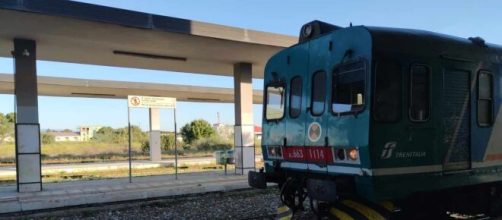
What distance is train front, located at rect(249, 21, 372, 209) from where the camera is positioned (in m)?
5.89

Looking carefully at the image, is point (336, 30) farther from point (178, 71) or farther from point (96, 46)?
point (178, 71)

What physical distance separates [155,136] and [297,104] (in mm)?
26539

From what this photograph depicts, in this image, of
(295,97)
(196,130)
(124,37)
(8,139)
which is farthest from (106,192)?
(8,139)

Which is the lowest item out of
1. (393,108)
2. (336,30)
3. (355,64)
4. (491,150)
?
(491,150)

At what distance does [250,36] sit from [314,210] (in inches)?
347

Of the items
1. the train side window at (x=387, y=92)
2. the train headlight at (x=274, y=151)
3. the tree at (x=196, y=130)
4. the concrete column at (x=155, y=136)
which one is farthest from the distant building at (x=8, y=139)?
the train side window at (x=387, y=92)

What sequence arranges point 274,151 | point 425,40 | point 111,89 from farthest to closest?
point 111,89 → point 274,151 → point 425,40

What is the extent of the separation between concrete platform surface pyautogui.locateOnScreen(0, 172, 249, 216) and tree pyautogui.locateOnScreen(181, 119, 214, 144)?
39344 millimetres

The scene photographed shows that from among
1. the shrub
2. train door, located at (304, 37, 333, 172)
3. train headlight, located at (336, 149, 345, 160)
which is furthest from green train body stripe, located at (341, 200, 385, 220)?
the shrub

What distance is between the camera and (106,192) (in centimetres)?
1312

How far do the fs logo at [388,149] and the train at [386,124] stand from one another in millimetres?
12

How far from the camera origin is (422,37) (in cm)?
636

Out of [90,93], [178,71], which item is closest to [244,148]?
[178,71]

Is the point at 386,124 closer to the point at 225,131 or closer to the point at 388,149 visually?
the point at 388,149
